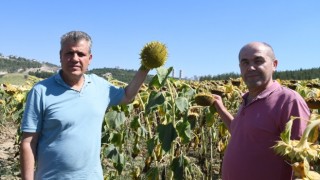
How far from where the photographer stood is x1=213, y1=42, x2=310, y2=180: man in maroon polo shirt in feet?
5.69

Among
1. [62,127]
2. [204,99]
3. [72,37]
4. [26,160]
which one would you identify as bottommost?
[26,160]

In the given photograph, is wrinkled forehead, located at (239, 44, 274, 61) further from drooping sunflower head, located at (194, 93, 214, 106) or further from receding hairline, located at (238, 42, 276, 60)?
drooping sunflower head, located at (194, 93, 214, 106)

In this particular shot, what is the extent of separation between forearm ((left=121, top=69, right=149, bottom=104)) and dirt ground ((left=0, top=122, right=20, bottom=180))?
129 inches

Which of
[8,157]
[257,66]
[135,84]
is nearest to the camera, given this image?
[257,66]

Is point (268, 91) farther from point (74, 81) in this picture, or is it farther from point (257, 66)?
point (74, 81)

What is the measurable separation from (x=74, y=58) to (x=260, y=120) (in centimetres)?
92

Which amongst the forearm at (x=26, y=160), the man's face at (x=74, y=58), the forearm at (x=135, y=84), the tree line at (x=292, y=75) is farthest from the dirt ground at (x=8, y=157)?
the tree line at (x=292, y=75)

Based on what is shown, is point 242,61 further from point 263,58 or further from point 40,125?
point 40,125

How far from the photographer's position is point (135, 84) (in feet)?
7.96

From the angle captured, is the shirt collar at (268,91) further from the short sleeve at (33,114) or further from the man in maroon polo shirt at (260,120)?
the short sleeve at (33,114)

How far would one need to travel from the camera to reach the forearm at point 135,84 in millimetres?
2398

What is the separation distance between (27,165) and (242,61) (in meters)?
1.13

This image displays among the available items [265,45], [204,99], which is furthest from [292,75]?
[265,45]

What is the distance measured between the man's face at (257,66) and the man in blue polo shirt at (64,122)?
79 cm
